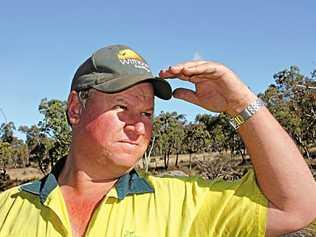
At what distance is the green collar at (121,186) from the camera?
282cm

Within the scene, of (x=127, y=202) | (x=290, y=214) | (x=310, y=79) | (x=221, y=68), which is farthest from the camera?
(x=310, y=79)

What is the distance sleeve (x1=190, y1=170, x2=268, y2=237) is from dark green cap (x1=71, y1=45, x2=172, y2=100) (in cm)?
68

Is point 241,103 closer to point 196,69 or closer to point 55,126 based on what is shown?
point 196,69

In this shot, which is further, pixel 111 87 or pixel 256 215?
pixel 111 87

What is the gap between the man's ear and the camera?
115 inches

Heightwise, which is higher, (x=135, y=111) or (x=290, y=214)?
(x=135, y=111)

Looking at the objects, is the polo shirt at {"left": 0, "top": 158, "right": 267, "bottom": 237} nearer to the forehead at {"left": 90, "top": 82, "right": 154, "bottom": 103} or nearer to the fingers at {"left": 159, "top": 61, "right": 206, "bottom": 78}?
the forehead at {"left": 90, "top": 82, "right": 154, "bottom": 103}

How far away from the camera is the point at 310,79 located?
43656mm

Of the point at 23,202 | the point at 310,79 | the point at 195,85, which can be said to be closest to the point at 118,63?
the point at 195,85

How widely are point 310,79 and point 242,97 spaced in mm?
43112

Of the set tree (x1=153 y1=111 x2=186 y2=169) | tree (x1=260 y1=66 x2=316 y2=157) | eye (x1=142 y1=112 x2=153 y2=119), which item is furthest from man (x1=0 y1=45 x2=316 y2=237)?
tree (x1=153 y1=111 x2=186 y2=169)

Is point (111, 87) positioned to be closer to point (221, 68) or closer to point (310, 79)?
point (221, 68)

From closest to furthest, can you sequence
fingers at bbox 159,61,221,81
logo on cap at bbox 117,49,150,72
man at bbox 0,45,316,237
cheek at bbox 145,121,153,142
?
man at bbox 0,45,316,237 < fingers at bbox 159,61,221,81 < cheek at bbox 145,121,153,142 < logo on cap at bbox 117,49,150,72

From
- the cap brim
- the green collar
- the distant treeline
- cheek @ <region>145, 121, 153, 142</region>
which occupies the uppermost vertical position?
the distant treeline
